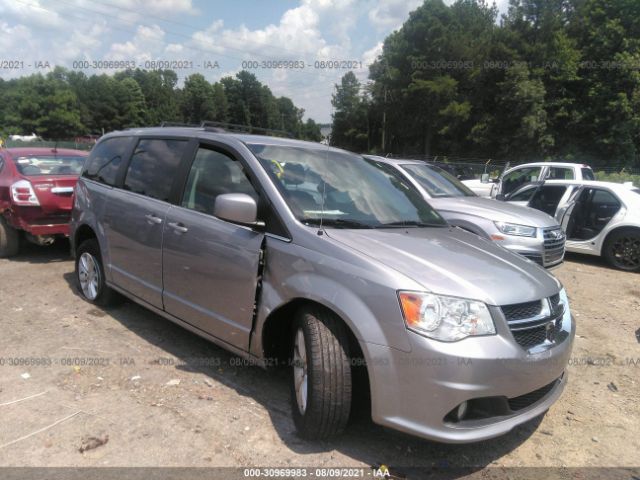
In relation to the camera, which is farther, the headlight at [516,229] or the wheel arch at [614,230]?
the wheel arch at [614,230]

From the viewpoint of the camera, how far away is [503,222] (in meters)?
6.55

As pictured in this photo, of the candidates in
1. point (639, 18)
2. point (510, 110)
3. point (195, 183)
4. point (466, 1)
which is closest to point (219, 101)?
point (466, 1)

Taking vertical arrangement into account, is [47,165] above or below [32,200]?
above

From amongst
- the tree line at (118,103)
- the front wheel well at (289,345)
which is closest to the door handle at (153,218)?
the front wheel well at (289,345)

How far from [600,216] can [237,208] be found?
7.72m

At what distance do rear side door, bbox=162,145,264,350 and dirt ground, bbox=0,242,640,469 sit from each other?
48cm

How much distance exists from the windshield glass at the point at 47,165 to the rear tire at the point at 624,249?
8.66 m

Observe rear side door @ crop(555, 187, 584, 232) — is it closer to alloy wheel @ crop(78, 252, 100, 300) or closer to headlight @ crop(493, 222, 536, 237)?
headlight @ crop(493, 222, 536, 237)

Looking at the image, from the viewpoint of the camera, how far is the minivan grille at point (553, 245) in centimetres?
655

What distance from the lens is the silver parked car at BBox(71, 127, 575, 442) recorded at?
2.49 meters

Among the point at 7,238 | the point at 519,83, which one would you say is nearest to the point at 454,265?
the point at 7,238

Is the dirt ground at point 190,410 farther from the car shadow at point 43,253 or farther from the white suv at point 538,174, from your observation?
the white suv at point 538,174

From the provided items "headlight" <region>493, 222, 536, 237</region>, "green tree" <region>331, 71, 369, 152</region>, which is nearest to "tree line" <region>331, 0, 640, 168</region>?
"green tree" <region>331, 71, 369, 152</region>

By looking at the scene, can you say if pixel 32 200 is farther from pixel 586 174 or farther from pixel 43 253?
pixel 586 174
